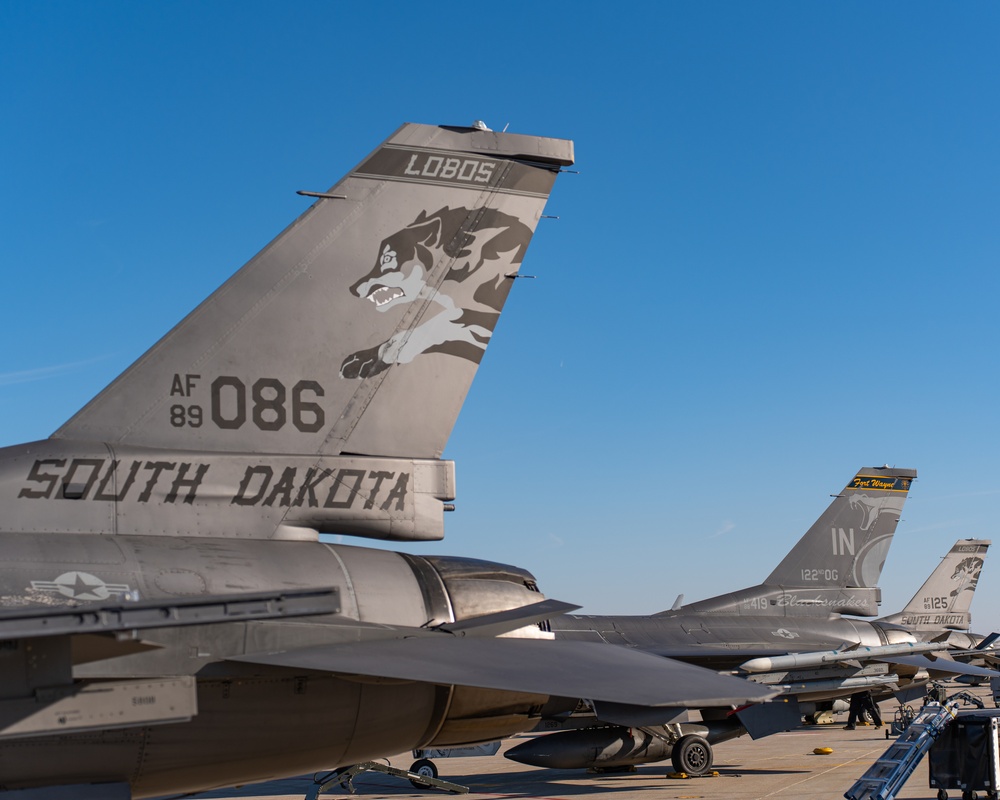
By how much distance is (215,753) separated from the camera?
505cm

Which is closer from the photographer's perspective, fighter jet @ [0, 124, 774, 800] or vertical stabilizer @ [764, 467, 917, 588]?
fighter jet @ [0, 124, 774, 800]

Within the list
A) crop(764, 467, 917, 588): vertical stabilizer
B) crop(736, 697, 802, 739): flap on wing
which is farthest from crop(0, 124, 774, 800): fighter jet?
crop(764, 467, 917, 588): vertical stabilizer

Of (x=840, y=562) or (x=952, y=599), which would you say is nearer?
(x=840, y=562)

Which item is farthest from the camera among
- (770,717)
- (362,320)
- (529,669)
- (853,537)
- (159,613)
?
(853,537)

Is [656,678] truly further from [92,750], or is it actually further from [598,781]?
[598,781]

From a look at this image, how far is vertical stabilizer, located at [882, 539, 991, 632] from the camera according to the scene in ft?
104

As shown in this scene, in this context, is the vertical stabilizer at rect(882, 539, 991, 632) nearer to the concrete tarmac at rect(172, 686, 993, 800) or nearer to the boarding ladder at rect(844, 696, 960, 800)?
the concrete tarmac at rect(172, 686, 993, 800)

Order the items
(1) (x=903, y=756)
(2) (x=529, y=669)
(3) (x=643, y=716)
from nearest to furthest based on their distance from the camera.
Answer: (2) (x=529, y=669) < (3) (x=643, y=716) < (1) (x=903, y=756)

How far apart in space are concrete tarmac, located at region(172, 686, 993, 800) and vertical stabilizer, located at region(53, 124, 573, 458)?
10.3 m

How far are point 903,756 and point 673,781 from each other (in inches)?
266

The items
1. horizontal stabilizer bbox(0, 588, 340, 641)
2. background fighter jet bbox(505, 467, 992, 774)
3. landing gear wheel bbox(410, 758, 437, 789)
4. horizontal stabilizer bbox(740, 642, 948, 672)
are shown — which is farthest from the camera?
horizontal stabilizer bbox(740, 642, 948, 672)

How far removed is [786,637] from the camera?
2070 centimetres

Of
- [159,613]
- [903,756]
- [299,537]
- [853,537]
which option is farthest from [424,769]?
[159,613]

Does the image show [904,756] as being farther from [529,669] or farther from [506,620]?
[529,669]
